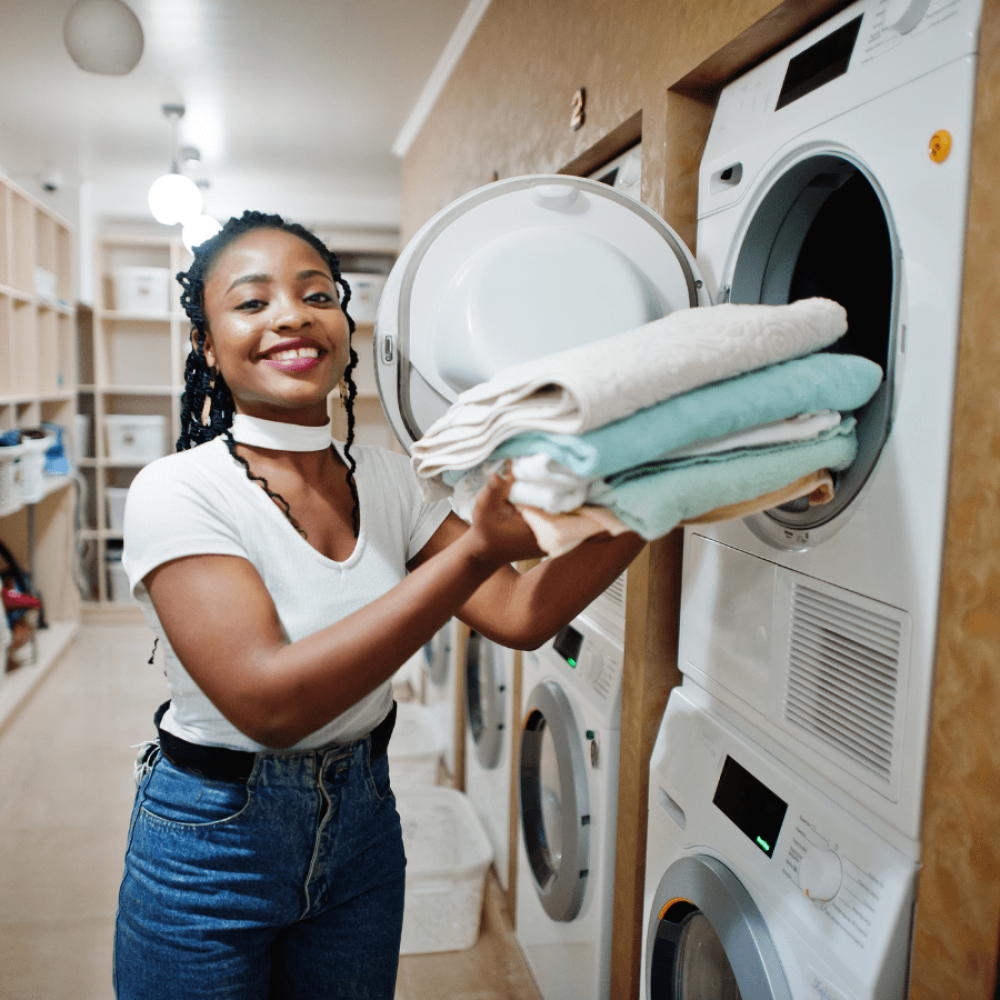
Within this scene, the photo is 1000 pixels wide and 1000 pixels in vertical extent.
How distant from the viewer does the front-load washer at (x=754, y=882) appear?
87 cm

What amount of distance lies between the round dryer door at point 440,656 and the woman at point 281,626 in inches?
75.7

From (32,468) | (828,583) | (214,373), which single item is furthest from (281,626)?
(32,468)

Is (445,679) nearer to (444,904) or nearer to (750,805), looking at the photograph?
(444,904)

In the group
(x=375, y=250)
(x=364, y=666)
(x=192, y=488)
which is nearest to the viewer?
(x=364, y=666)

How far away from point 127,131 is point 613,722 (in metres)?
3.81

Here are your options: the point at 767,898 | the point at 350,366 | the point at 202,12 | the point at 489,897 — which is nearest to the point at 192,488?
the point at 350,366

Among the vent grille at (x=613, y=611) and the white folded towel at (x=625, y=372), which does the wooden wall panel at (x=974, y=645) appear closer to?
the white folded towel at (x=625, y=372)

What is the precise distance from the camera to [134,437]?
206 inches

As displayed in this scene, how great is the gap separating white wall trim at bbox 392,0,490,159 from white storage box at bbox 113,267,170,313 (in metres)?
1.96

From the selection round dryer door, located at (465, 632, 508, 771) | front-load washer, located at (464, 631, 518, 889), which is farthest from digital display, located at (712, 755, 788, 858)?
round dryer door, located at (465, 632, 508, 771)

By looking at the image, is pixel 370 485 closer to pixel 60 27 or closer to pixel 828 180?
pixel 828 180

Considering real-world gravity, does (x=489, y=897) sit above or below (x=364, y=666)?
below

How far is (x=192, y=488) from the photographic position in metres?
0.95

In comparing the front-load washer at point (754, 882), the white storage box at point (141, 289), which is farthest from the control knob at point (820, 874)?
the white storage box at point (141, 289)
